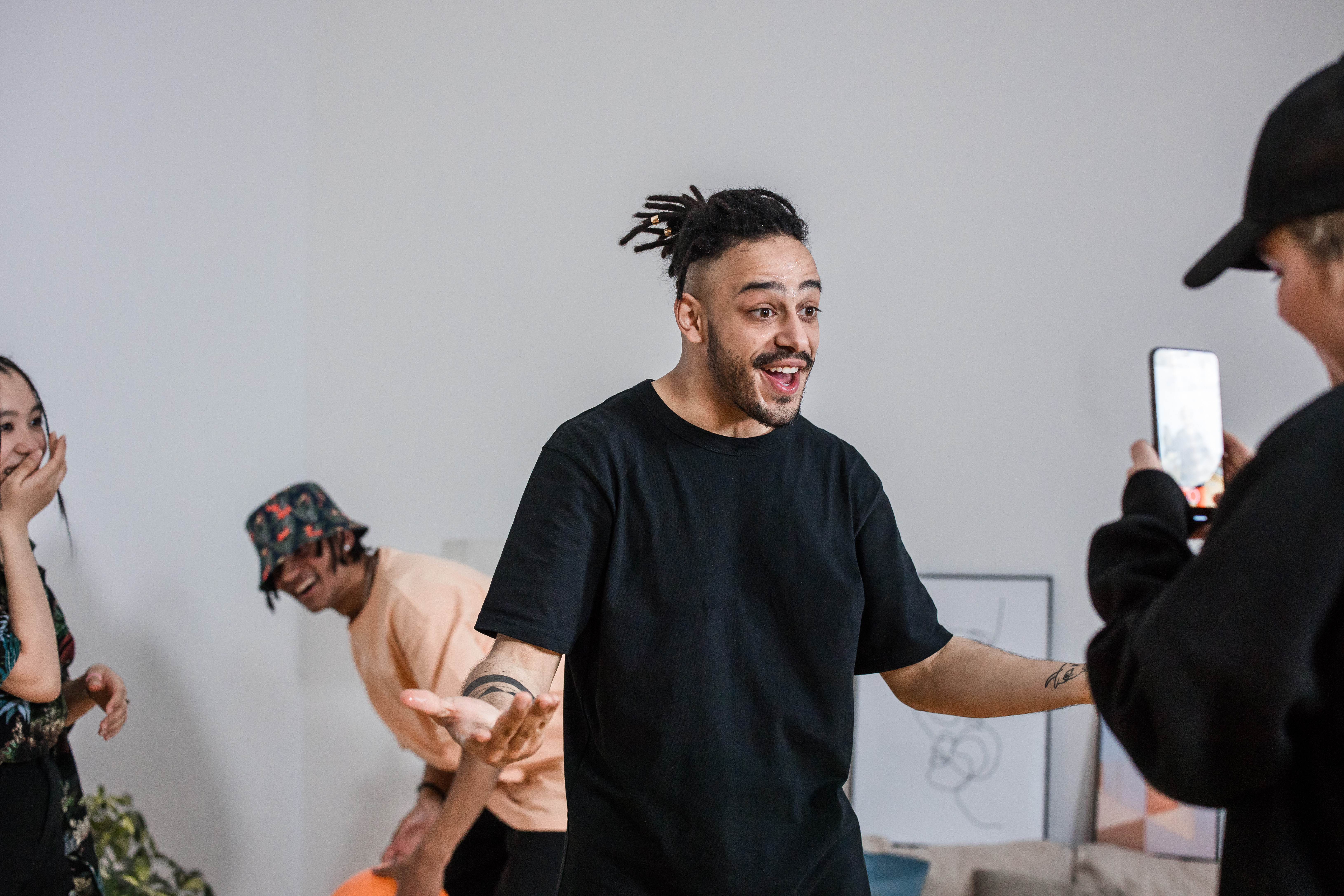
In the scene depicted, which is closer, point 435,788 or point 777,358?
point 777,358

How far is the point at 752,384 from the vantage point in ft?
4.54

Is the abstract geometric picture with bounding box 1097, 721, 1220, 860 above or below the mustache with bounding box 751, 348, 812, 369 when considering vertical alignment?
below

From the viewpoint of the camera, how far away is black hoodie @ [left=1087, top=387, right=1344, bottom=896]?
78cm

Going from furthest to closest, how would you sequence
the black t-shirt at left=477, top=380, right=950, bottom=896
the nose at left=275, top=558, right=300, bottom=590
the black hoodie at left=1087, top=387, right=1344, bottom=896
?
the nose at left=275, top=558, right=300, bottom=590
the black t-shirt at left=477, top=380, right=950, bottom=896
the black hoodie at left=1087, top=387, right=1344, bottom=896

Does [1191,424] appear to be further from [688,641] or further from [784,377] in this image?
[688,641]

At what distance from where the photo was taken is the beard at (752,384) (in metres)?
1.38

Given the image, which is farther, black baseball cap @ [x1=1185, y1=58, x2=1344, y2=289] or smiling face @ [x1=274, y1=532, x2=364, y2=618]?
smiling face @ [x1=274, y1=532, x2=364, y2=618]

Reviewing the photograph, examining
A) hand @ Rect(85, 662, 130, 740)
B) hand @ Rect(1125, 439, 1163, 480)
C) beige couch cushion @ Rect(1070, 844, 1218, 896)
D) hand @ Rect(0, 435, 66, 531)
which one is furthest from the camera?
beige couch cushion @ Rect(1070, 844, 1218, 896)

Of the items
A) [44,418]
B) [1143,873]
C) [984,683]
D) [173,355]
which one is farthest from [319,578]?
[1143,873]

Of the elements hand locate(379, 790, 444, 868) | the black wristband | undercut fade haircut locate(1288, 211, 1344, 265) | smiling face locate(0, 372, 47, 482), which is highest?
undercut fade haircut locate(1288, 211, 1344, 265)

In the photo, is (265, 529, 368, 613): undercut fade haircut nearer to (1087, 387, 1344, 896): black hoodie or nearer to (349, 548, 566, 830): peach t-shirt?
(349, 548, 566, 830): peach t-shirt

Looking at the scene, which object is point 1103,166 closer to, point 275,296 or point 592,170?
point 592,170

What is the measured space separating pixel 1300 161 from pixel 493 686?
0.96m

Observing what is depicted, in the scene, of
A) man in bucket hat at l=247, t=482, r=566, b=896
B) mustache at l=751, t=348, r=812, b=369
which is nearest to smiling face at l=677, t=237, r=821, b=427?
mustache at l=751, t=348, r=812, b=369
